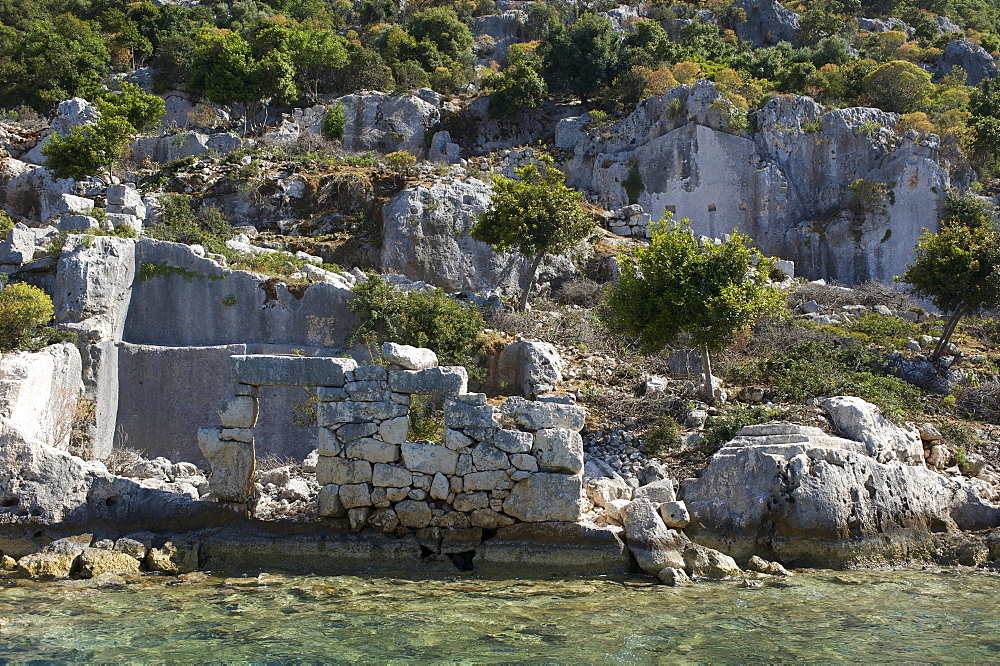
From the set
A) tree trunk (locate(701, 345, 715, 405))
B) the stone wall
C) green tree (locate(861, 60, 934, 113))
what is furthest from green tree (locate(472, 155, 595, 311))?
green tree (locate(861, 60, 934, 113))

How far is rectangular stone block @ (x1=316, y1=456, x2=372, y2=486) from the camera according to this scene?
8.78 metres

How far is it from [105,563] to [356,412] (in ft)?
10.2

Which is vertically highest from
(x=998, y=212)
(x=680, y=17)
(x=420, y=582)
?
(x=680, y=17)

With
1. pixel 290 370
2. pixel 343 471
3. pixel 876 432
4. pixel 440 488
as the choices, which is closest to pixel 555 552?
pixel 440 488

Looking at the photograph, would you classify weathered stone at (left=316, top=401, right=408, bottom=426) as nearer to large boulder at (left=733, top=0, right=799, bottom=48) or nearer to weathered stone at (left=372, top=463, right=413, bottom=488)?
weathered stone at (left=372, top=463, right=413, bottom=488)

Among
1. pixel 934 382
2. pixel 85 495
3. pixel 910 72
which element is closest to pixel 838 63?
pixel 910 72

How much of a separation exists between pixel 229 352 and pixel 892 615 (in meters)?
9.76

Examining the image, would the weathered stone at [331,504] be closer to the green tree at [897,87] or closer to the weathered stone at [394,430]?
the weathered stone at [394,430]

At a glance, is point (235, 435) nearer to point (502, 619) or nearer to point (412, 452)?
point (412, 452)

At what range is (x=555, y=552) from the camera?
838cm

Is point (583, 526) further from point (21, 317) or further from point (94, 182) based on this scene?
point (94, 182)

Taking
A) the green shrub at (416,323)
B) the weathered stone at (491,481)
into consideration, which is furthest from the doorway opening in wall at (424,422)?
the green shrub at (416,323)

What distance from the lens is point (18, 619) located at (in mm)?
6441

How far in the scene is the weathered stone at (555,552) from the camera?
27.2ft
